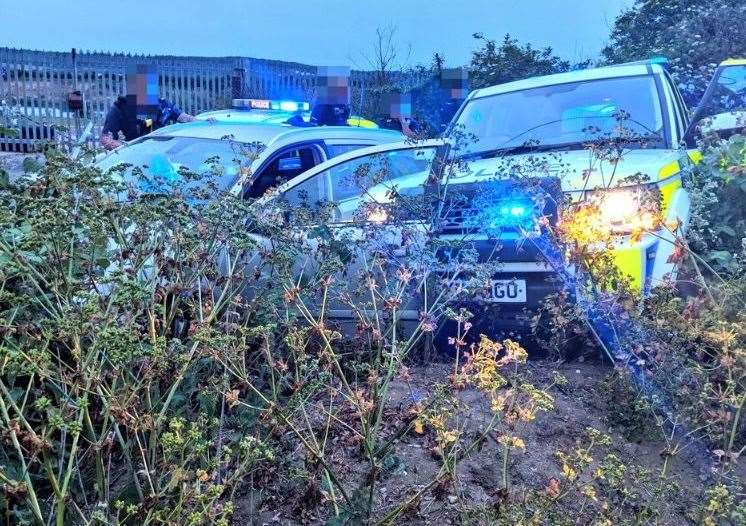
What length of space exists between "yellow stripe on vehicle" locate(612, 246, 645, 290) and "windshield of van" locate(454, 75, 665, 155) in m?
1.20

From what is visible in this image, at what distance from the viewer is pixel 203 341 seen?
246 centimetres

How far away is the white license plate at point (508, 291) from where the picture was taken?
14.3ft

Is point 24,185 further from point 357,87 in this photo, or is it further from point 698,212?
point 357,87

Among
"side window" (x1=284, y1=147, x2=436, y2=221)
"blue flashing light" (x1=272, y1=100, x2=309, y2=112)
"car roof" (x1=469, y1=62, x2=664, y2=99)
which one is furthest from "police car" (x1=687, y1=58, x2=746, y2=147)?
"blue flashing light" (x1=272, y1=100, x2=309, y2=112)

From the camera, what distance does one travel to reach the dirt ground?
287 centimetres

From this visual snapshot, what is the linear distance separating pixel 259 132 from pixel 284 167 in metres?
0.42

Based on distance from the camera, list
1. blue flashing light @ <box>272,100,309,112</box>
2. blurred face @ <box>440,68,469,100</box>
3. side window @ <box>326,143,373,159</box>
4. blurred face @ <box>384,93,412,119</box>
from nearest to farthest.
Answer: side window @ <box>326,143,373,159</box>, blue flashing light @ <box>272,100,309,112</box>, blurred face @ <box>384,93,412,119</box>, blurred face @ <box>440,68,469,100</box>

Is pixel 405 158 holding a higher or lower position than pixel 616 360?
higher

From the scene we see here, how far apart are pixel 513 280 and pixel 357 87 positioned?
47.4ft

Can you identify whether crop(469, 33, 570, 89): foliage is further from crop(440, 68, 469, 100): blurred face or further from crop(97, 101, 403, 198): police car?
crop(97, 101, 403, 198): police car

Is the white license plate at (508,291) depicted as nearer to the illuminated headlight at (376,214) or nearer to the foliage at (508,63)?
the illuminated headlight at (376,214)

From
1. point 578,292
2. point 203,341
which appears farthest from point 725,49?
point 203,341

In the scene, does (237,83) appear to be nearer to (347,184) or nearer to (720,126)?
(347,184)

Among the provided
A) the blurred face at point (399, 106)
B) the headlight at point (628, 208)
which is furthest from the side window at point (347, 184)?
the blurred face at point (399, 106)
